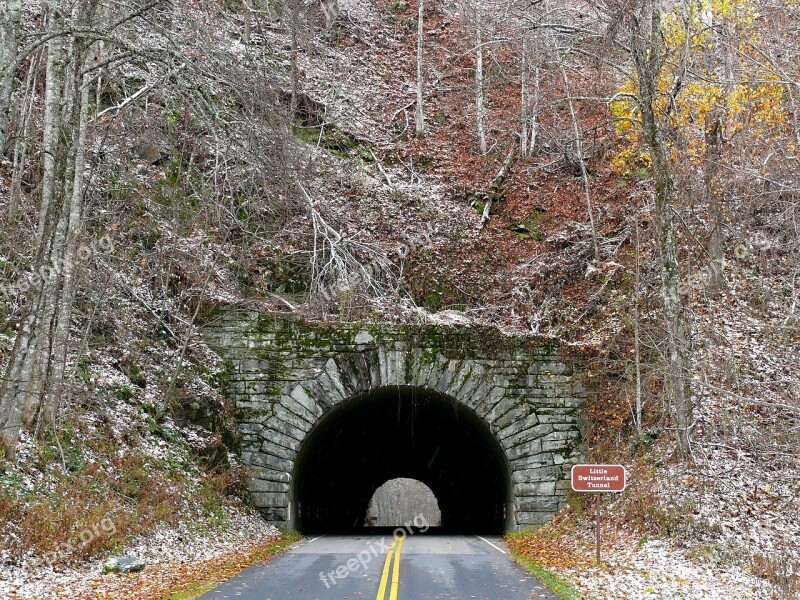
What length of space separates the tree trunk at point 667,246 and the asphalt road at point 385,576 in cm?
400

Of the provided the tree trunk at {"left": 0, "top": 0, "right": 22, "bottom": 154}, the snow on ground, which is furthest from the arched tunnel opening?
the tree trunk at {"left": 0, "top": 0, "right": 22, "bottom": 154}

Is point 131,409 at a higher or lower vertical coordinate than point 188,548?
higher

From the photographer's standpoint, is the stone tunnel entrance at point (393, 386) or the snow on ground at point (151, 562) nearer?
the snow on ground at point (151, 562)

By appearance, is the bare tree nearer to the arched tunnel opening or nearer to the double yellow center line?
the arched tunnel opening

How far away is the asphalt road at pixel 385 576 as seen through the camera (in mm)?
8328

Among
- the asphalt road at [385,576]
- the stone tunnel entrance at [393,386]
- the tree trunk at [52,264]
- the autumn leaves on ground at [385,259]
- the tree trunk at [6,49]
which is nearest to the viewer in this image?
the tree trunk at [6,49]

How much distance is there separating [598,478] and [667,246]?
4.49m

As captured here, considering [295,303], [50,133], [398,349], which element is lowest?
[398,349]

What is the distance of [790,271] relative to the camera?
1766 centimetres

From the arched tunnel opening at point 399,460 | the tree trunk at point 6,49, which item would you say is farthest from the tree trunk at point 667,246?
the tree trunk at point 6,49

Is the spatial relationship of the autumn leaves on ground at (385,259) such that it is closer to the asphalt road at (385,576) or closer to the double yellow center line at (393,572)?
the asphalt road at (385,576)

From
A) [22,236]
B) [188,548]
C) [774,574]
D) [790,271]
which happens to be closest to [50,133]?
[22,236]

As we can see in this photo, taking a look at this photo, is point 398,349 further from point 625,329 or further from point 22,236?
point 22,236

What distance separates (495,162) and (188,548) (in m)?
18.7
